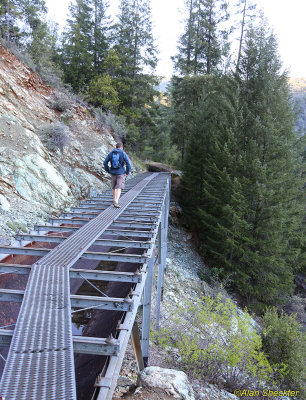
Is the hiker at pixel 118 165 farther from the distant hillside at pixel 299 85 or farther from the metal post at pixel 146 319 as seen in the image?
the distant hillside at pixel 299 85

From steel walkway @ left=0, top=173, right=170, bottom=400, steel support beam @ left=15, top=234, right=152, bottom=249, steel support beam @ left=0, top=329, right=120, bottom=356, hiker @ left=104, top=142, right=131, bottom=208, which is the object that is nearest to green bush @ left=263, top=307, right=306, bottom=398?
steel support beam @ left=15, top=234, right=152, bottom=249

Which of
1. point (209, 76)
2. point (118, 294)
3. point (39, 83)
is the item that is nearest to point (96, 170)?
point (39, 83)

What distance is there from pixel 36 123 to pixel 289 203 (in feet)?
45.7

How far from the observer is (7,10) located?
601 inches

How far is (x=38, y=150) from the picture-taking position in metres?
9.47

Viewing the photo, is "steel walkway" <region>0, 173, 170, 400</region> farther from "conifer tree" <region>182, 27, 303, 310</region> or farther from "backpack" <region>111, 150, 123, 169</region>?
"conifer tree" <region>182, 27, 303, 310</region>

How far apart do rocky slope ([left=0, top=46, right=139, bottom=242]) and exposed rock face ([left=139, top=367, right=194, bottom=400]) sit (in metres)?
4.26

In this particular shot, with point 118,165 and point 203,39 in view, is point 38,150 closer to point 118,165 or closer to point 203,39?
point 118,165

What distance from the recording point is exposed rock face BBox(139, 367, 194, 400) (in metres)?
3.66

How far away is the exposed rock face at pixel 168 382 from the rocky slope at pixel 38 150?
426 cm

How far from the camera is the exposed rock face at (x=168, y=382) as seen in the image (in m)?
3.66

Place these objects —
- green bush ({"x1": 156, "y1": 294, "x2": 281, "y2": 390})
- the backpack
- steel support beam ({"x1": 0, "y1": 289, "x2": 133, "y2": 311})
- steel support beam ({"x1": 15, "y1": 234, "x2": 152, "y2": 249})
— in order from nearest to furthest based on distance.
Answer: steel support beam ({"x1": 0, "y1": 289, "x2": 133, "y2": 311}) → steel support beam ({"x1": 15, "y1": 234, "x2": 152, "y2": 249}) → green bush ({"x1": 156, "y1": 294, "x2": 281, "y2": 390}) → the backpack

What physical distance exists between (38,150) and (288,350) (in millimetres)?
10873

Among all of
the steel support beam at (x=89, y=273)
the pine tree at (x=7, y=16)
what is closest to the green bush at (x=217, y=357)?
the steel support beam at (x=89, y=273)
